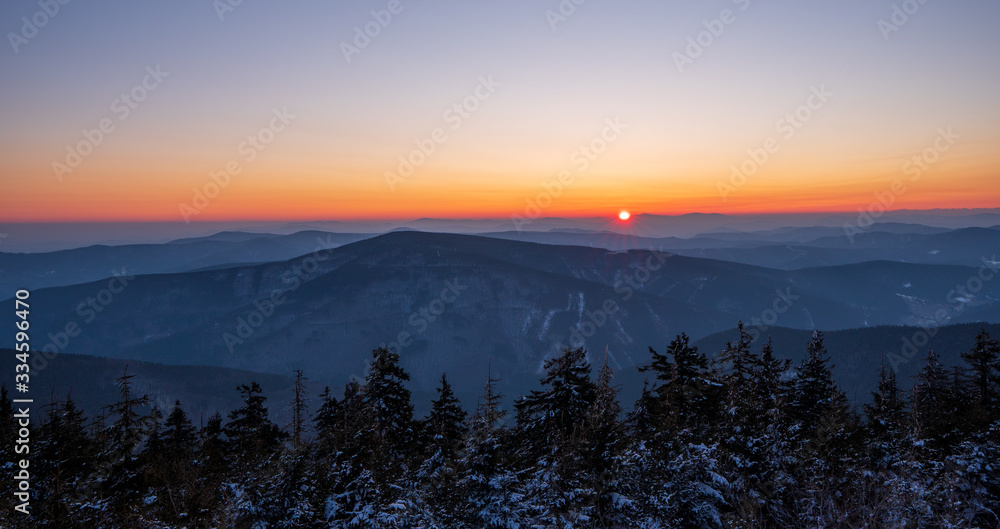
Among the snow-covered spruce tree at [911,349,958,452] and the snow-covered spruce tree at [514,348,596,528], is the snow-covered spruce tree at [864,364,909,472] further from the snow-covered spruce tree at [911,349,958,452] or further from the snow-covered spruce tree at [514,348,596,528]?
the snow-covered spruce tree at [514,348,596,528]

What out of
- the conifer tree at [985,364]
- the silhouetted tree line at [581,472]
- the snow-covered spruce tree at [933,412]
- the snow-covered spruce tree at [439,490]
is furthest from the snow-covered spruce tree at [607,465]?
the conifer tree at [985,364]

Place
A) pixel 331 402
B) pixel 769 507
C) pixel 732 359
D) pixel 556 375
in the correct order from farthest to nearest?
pixel 331 402
pixel 556 375
pixel 732 359
pixel 769 507

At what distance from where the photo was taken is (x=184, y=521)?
21.4 metres

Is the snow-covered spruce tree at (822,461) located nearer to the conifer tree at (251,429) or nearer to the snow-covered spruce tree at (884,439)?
the snow-covered spruce tree at (884,439)

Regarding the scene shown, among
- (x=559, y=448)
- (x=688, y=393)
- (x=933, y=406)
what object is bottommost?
(x=933, y=406)

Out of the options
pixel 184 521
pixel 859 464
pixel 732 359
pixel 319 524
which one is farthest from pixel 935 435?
pixel 184 521

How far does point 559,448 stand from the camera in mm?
21812

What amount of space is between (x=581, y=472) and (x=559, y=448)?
175 cm

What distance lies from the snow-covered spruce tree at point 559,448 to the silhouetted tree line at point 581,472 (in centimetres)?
8

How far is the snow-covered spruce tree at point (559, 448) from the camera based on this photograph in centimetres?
1897

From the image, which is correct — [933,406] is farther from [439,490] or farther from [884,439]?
[439,490]

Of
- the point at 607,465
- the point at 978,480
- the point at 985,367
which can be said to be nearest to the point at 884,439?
the point at 978,480

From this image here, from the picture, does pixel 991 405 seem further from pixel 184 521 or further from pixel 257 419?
pixel 257 419

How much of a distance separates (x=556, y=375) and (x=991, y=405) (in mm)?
34565
